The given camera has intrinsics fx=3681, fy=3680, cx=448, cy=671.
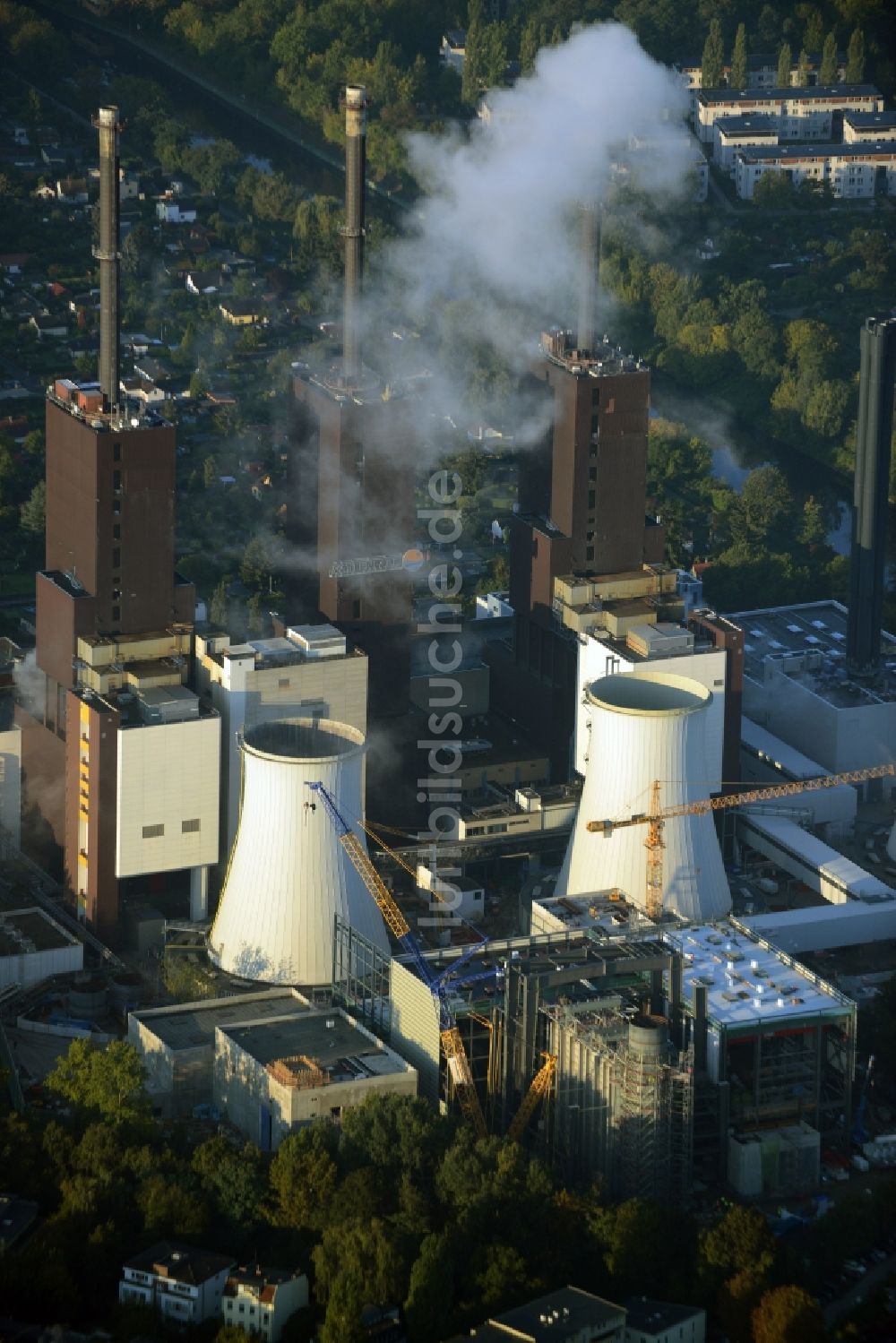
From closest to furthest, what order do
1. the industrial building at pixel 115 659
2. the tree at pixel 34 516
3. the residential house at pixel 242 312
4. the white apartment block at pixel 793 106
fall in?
1. the industrial building at pixel 115 659
2. the tree at pixel 34 516
3. the residential house at pixel 242 312
4. the white apartment block at pixel 793 106

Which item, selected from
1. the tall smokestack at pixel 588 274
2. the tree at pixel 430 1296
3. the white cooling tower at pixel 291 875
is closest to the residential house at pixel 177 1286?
the tree at pixel 430 1296

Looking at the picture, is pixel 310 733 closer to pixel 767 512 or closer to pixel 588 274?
pixel 588 274

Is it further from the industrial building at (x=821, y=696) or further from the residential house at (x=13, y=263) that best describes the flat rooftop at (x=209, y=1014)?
the residential house at (x=13, y=263)

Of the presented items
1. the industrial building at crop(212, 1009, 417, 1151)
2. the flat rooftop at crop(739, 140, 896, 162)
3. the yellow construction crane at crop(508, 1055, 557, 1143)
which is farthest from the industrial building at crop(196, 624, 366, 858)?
the flat rooftop at crop(739, 140, 896, 162)

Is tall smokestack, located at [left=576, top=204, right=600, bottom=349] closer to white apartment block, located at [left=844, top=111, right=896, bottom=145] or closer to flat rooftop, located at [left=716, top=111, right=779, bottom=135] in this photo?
flat rooftop, located at [left=716, top=111, right=779, bottom=135]

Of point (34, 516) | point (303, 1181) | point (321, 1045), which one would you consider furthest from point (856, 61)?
point (303, 1181)

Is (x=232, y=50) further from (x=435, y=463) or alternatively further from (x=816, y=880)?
(x=816, y=880)
